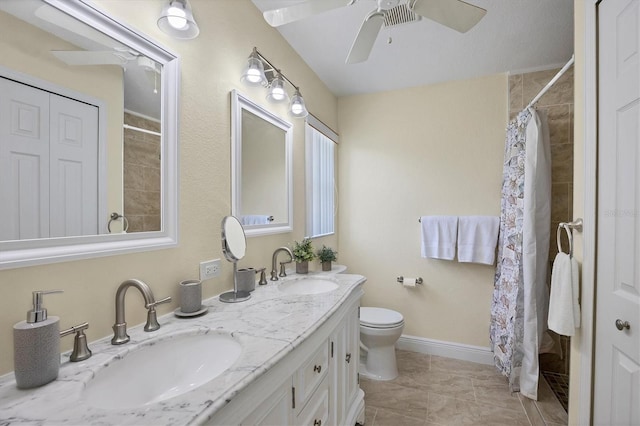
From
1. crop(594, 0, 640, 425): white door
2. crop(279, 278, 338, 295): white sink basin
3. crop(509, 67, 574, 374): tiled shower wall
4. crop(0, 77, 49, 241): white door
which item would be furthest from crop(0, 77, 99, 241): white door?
crop(509, 67, 574, 374): tiled shower wall

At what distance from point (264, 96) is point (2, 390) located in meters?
1.59

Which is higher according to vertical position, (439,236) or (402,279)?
(439,236)

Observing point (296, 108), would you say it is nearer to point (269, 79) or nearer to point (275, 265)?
point (269, 79)

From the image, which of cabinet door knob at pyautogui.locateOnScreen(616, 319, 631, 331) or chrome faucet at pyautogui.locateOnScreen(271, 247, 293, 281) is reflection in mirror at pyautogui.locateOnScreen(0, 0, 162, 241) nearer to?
chrome faucet at pyautogui.locateOnScreen(271, 247, 293, 281)

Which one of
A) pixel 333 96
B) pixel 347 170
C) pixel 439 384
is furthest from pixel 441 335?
pixel 333 96

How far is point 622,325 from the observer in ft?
3.18

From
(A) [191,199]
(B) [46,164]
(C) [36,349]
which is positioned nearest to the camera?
(C) [36,349]

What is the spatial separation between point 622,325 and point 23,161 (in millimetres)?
1901

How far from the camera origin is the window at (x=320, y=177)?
2.30 m

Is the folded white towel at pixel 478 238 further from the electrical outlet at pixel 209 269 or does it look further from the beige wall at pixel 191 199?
the electrical outlet at pixel 209 269

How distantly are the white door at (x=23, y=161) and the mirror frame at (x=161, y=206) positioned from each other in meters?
0.05

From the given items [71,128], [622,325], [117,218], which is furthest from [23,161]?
[622,325]

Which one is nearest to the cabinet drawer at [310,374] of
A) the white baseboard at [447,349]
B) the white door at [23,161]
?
the white door at [23,161]

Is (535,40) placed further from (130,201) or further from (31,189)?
(31,189)
